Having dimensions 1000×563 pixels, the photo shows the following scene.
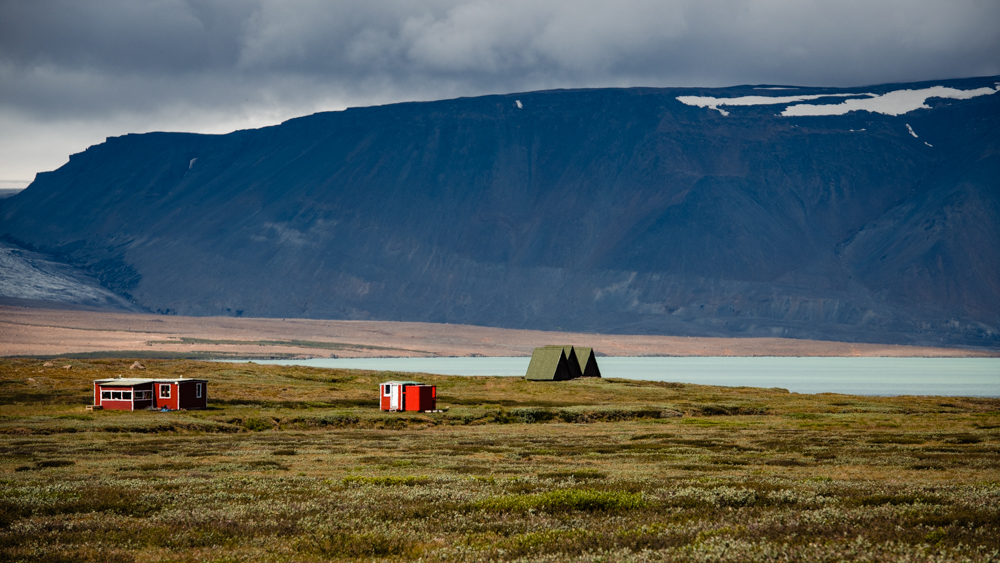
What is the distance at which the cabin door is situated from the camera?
84500 millimetres

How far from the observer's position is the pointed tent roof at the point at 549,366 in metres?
123

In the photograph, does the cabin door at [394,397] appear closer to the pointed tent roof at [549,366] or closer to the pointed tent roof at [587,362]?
the pointed tent roof at [549,366]

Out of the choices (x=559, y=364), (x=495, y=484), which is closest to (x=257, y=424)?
(x=495, y=484)

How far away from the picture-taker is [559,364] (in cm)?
12338

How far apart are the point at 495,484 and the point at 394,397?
54211mm

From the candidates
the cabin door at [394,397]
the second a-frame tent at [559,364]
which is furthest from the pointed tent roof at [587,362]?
the cabin door at [394,397]

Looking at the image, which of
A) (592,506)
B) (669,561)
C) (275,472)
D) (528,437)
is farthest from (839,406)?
(669,561)

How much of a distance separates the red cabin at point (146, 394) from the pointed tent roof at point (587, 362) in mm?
58434

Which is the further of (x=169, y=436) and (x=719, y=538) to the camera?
(x=169, y=436)

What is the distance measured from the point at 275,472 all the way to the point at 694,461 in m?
19.1

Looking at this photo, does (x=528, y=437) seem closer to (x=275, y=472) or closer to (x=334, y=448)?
(x=334, y=448)

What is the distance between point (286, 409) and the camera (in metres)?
83.5

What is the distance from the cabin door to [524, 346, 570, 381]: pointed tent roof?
40077 mm

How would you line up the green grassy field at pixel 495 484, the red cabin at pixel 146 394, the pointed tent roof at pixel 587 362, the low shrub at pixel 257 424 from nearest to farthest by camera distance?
the green grassy field at pixel 495 484
the low shrub at pixel 257 424
the red cabin at pixel 146 394
the pointed tent roof at pixel 587 362
